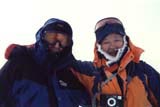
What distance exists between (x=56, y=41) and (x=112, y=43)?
853mm

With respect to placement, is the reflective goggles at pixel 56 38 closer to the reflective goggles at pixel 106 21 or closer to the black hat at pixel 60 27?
the black hat at pixel 60 27

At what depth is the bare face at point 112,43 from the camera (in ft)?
26.3

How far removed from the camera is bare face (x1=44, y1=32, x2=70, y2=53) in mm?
7953

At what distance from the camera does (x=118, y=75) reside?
795cm

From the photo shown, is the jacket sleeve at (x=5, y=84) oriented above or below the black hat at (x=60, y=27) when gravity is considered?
below

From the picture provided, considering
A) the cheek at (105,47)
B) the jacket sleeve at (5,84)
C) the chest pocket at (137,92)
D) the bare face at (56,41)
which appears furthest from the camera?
the cheek at (105,47)

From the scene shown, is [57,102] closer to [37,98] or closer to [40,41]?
[37,98]

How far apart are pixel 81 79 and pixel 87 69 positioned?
19 centimetres

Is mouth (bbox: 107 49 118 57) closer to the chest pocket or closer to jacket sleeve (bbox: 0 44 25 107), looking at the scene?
the chest pocket

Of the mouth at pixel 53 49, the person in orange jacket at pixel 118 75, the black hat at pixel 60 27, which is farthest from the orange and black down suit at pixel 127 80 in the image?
the black hat at pixel 60 27

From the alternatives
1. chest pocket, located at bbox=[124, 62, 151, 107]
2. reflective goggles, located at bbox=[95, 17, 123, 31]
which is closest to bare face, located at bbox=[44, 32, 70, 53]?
reflective goggles, located at bbox=[95, 17, 123, 31]

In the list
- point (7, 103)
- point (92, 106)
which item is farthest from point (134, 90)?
point (7, 103)

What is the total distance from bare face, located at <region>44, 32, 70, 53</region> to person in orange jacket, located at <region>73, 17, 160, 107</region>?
1.67 ft

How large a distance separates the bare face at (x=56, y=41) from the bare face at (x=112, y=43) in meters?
0.59
